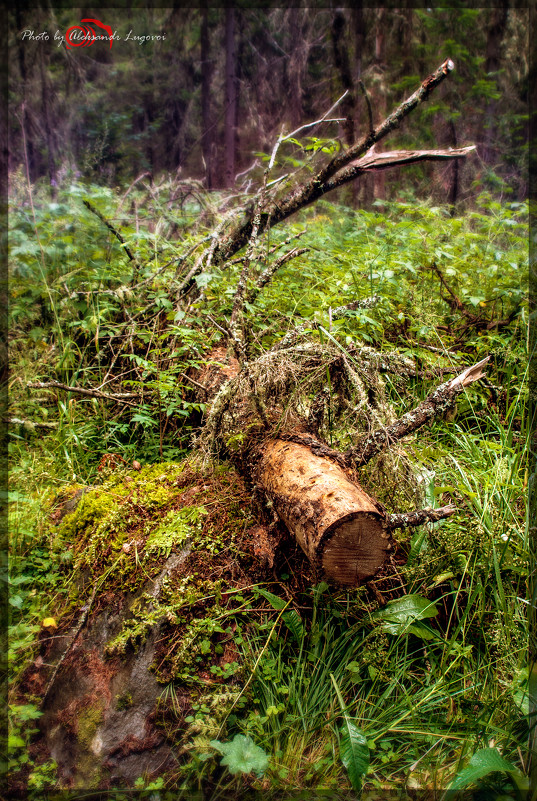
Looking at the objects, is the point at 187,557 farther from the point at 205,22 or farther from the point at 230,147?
the point at 205,22

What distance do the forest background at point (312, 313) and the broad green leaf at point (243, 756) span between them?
0.08 metres

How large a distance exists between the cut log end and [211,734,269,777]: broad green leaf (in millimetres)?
478

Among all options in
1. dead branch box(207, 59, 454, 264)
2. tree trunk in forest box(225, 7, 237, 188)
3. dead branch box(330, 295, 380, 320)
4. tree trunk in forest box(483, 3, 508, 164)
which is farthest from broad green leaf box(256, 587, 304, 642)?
tree trunk in forest box(483, 3, 508, 164)

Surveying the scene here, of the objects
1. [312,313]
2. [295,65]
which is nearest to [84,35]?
A: [312,313]

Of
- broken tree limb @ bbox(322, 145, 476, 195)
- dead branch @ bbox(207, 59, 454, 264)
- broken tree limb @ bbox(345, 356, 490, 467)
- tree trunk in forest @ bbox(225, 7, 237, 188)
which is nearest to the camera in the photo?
broken tree limb @ bbox(345, 356, 490, 467)

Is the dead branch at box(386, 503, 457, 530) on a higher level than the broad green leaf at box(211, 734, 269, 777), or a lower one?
higher

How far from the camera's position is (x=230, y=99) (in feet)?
22.9

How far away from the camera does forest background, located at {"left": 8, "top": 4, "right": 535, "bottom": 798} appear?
4.29ft

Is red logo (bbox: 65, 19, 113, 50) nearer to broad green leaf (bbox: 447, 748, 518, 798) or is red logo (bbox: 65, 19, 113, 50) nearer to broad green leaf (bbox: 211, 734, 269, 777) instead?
broad green leaf (bbox: 211, 734, 269, 777)

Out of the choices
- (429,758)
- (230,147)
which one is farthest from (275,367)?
(230,147)

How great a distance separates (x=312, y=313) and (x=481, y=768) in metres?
2.08

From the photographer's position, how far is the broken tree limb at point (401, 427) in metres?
1.64

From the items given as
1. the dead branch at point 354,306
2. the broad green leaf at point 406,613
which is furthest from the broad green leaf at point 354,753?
the dead branch at point 354,306

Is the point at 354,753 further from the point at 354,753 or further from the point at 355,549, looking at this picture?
the point at 355,549
